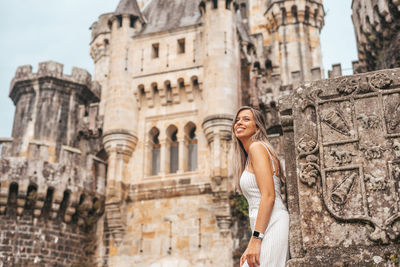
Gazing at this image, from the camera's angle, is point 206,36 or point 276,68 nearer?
point 206,36

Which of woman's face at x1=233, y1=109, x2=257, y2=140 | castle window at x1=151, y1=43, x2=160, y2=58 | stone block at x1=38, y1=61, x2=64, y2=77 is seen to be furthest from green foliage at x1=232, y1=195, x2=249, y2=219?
woman's face at x1=233, y1=109, x2=257, y2=140

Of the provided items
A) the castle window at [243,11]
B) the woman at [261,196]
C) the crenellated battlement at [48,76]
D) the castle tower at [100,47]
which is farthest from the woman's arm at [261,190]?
the castle window at [243,11]

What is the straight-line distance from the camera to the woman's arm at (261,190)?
3.67m

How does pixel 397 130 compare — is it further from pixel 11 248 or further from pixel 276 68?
pixel 276 68

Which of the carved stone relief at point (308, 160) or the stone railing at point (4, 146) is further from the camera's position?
the stone railing at point (4, 146)

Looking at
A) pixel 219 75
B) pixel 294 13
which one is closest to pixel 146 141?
pixel 219 75

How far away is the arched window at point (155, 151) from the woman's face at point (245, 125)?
14861 millimetres

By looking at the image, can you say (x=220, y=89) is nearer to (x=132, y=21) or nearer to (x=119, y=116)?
(x=119, y=116)

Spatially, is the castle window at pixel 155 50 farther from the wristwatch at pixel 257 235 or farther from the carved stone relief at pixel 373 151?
the wristwatch at pixel 257 235

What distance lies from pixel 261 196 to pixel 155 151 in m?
15.7

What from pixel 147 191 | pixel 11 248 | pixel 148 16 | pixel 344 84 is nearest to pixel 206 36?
pixel 148 16

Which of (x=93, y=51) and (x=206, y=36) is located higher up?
(x=93, y=51)

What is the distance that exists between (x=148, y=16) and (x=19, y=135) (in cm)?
716

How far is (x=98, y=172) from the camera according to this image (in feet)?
61.1
